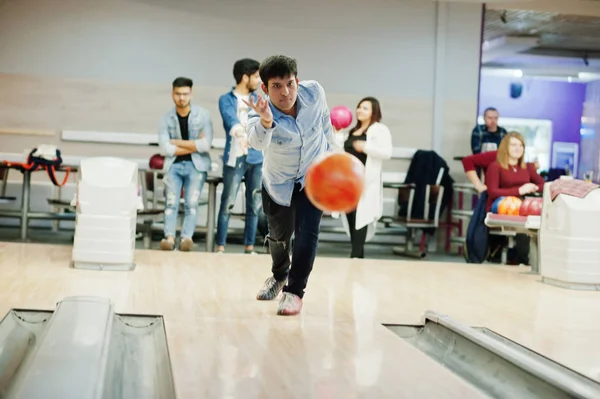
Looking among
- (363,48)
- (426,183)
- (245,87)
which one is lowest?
(426,183)

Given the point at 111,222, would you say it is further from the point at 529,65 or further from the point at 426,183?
the point at 529,65

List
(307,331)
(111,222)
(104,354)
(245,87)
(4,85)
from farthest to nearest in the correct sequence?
(4,85)
(245,87)
(111,222)
(307,331)
(104,354)

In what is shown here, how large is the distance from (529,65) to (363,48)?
6.17m

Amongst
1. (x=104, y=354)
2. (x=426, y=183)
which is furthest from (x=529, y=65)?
(x=104, y=354)

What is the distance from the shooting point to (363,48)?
29.3 ft

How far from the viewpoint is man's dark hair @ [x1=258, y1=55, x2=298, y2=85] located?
3143 mm

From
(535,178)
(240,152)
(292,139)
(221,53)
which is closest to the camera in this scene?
(292,139)

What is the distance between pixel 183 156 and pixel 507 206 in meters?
2.44

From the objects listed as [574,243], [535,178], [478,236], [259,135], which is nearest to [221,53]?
[478,236]

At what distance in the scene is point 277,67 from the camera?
10.4 ft

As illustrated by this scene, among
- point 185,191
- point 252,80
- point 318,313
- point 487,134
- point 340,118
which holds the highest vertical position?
point 252,80

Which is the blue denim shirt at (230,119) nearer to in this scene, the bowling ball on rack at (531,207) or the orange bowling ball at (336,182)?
the bowling ball on rack at (531,207)

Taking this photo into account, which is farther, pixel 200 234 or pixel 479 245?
pixel 200 234

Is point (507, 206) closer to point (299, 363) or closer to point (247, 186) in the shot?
point (247, 186)
